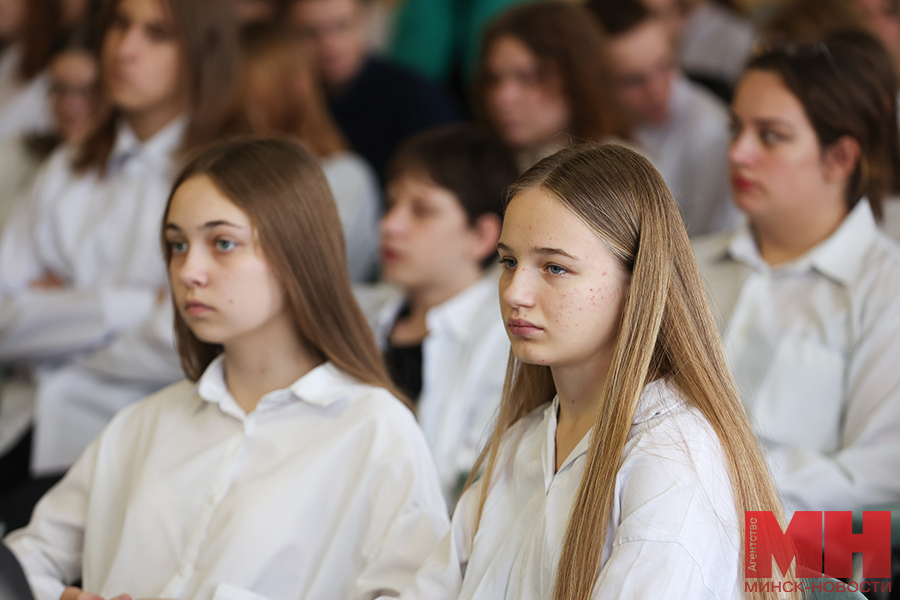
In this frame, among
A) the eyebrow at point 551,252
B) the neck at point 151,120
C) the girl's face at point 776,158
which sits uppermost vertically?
the neck at point 151,120

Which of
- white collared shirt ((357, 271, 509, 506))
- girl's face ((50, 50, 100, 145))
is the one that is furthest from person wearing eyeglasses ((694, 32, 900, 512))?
girl's face ((50, 50, 100, 145))

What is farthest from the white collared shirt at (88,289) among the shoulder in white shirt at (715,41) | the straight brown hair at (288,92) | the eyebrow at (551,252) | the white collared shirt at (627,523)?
the shoulder in white shirt at (715,41)

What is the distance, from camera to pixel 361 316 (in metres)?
1.34

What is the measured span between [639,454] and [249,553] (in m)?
0.56

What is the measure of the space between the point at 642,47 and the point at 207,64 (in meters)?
1.26

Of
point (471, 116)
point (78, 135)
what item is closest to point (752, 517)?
point (78, 135)

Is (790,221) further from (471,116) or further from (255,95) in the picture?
(471,116)

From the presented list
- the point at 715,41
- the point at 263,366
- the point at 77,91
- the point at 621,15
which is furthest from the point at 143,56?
the point at 715,41

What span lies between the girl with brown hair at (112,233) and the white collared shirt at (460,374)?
568mm

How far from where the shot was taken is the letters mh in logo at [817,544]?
0.93 metres

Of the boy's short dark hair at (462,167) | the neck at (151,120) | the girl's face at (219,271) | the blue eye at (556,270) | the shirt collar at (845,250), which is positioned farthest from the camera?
the neck at (151,120)

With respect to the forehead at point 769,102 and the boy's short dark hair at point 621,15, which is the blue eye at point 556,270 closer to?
the forehead at point 769,102

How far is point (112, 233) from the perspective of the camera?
7.11ft

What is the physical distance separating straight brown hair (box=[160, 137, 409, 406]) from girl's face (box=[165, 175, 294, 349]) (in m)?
0.01
